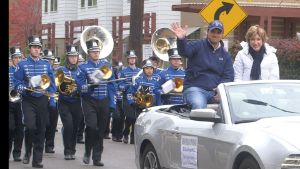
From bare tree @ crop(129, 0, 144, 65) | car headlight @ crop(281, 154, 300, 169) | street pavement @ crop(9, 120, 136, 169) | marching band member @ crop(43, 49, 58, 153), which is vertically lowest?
street pavement @ crop(9, 120, 136, 169)

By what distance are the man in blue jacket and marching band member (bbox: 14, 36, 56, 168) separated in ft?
12.6

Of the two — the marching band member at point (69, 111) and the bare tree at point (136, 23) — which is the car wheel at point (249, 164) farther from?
the bare tree at point (136, 23)

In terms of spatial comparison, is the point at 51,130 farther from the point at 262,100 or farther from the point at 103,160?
the point at 262,100

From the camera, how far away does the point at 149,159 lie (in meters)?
10.6

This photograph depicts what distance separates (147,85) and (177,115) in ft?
25.2

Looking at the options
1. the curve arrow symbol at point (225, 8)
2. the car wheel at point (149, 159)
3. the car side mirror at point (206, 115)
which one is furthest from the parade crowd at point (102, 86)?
the car side mirror at point (206, 115)

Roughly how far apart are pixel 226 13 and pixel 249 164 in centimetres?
799

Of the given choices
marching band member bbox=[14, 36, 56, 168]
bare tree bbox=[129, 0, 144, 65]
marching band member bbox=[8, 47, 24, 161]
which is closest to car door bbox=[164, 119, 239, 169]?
marching band member bbox=[14, 36, 56, 168]

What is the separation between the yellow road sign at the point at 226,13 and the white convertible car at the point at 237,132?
5.32m

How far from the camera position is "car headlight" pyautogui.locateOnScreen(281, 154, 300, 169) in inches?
288

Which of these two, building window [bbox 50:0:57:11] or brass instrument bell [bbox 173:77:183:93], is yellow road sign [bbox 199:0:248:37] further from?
building window [bbox 50:0:57:11]

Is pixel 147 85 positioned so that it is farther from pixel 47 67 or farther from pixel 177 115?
pixel 177 115

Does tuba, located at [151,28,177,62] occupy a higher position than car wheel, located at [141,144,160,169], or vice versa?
tuba, located at [151,28,177,62]

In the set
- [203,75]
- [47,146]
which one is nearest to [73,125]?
[47,146]
